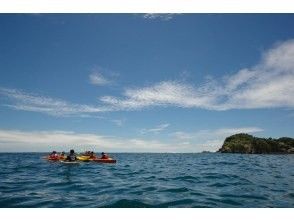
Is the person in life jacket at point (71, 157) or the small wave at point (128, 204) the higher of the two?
the person in life jacket at point (71, 157)

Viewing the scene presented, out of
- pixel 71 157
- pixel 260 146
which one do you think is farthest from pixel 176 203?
pixel 260 146

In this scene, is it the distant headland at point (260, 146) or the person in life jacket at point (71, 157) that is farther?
the distant headland at point (260, 146)

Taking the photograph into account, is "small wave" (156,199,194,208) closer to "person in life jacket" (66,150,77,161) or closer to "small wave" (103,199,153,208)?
"small wave" (103,199,153,208)

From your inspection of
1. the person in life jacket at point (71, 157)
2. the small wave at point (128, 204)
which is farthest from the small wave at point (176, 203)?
the person in life jacket at point (71, 157)

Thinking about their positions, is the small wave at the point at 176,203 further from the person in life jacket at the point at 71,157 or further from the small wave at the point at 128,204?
the person in life jacket at the point at 71,157

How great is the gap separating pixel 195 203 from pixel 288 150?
Answer: 162 metres

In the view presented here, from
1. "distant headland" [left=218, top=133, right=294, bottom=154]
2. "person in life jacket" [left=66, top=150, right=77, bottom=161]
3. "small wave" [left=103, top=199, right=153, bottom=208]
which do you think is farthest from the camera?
"distant headland" [left=218, top=133, right=294, bottom=154]

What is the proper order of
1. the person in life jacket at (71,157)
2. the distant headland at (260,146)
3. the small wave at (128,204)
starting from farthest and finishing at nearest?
the distant headland at (260,146) → the person in life jacket at (71,157) → the small wave at (128,204)

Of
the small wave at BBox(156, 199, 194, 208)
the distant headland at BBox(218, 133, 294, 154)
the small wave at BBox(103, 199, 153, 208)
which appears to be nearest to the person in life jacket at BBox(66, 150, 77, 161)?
the small wave at BBox(103, 199, 153, 208)

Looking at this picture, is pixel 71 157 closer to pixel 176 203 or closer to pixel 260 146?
pixel 176 203
